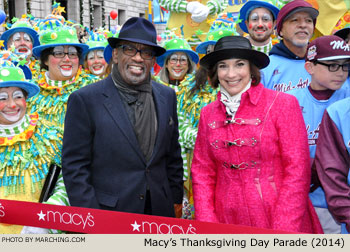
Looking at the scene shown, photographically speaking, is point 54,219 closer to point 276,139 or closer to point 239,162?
point 239,162

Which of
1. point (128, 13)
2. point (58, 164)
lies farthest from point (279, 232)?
point (128, 13)

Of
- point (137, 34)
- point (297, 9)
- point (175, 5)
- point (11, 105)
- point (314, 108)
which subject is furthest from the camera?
point (175, 5)

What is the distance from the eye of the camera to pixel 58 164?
3156 mm

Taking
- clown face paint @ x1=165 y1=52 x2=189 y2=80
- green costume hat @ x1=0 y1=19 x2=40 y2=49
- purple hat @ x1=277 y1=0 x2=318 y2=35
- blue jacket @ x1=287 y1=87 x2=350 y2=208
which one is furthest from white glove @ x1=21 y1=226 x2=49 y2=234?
green costume hat @ x1=0 y1=19 x2=40 y2=49

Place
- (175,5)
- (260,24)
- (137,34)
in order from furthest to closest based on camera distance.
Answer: (175,5) → (260,24) → (137,34)

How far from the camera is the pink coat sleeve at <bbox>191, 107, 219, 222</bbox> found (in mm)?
2666

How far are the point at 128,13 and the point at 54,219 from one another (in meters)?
29.5

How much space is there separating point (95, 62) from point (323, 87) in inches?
151

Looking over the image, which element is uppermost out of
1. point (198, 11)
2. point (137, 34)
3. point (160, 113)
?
point (198, 11)

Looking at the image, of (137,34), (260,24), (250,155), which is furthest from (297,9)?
(250,155)

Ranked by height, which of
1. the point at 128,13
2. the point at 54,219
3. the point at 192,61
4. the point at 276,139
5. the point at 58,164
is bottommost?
the point at 54,219

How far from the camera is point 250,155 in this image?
2.55 m

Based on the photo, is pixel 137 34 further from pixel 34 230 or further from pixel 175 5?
pixel 175 5

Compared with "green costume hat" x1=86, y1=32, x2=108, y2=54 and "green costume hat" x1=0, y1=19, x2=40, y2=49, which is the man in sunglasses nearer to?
"green costume hat" x1=86, y1=32, x2=108, y2=54
